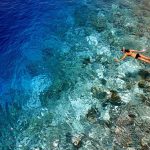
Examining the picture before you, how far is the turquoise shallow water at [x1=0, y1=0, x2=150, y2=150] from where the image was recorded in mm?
19266

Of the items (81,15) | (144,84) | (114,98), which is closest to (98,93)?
(114,98)

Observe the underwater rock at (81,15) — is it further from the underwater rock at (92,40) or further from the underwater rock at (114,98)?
the underwater rock at (114,98)

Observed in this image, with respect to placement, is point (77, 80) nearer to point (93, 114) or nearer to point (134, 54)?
point (93, 114)

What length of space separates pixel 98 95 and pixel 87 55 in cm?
533

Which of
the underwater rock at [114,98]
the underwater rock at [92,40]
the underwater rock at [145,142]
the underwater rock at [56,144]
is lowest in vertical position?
the underwater rock at [56,144]

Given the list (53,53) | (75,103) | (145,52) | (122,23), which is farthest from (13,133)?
(122,23)

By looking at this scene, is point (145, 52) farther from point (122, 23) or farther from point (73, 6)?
point (73, 6)

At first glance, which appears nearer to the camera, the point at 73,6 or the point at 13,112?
the point at 13,112

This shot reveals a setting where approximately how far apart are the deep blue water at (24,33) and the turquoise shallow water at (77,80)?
0.33ft

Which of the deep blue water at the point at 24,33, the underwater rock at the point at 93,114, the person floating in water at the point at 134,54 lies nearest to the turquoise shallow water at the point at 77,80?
the underwater rock at the point at 93,114

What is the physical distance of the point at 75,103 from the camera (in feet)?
70.5

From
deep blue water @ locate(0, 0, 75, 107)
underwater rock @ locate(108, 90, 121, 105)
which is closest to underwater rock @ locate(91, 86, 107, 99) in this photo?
underwater rock @ locate(108, 90, 121, 105)

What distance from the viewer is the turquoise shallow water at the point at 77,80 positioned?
1927 cm

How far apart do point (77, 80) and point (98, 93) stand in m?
2.55
